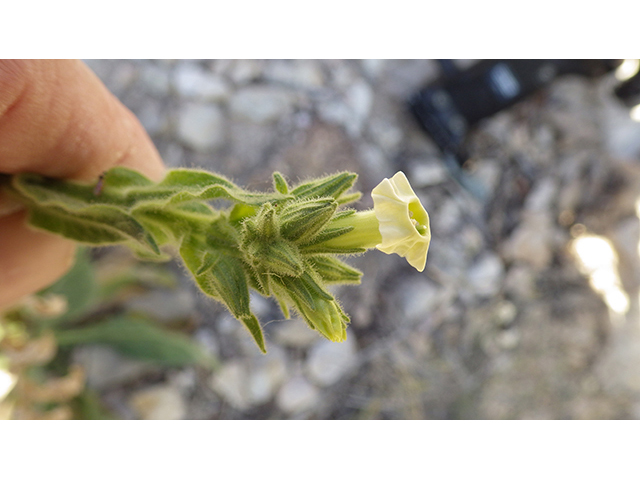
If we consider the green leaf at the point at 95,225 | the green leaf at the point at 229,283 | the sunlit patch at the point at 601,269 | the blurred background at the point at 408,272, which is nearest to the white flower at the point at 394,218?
the green leaf at the point at 229,283

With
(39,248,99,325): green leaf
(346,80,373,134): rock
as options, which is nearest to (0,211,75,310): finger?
(39,248,99,325): green leaf

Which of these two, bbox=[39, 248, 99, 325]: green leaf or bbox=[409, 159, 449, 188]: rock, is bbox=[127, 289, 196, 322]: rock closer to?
bbox=[39, 248, 99, 325]: green leaf

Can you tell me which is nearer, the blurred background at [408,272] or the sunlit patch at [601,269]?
the blurred background at [408,272]

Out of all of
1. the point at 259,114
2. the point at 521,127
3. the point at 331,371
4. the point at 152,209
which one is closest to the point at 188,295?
the point at 331,371

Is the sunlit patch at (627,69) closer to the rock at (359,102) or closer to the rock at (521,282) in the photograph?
the rock at (521,282)

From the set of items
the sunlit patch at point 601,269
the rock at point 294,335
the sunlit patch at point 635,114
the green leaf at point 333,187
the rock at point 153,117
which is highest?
the sunlit patch at point 635,114

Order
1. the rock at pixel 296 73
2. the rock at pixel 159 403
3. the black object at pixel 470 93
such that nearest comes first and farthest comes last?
the rock at pixel 159 403, the rock at pixel 296 73, the black object at pixel 470 93

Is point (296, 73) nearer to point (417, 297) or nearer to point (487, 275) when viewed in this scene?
point (417, 297)

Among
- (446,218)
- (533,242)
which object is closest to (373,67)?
(446,218)
